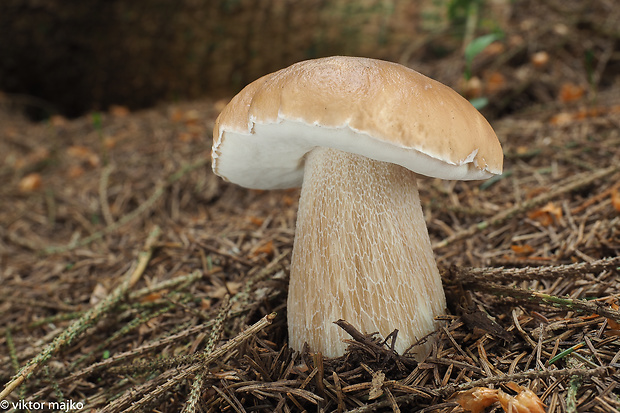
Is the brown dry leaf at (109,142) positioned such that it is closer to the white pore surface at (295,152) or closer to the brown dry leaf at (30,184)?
the brown dry leaf at (30,184)

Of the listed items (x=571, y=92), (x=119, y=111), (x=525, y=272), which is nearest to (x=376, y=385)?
(x=525, y=272)

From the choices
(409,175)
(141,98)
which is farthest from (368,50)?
(409,175)

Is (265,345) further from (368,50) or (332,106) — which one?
(368,50)

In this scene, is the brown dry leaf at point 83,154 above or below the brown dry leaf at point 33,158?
above

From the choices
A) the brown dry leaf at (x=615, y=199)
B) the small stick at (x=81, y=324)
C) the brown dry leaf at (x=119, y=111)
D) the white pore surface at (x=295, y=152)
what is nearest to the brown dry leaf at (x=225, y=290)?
the small stick at (x=81, y=324)

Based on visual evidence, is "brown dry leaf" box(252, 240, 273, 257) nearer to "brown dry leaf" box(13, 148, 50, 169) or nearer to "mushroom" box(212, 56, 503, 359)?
"mushroom" box(212, 56, 503, 359)

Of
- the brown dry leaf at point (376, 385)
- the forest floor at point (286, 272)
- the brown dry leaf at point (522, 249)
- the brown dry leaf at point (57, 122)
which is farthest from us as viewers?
the brown dry leaf at point (57, 122)

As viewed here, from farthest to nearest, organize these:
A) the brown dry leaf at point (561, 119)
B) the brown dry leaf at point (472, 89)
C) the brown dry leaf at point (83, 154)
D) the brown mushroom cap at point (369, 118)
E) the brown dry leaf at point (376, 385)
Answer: the brown dry leaf at point (83, 154) → the brown dry leaf at point (472, 89) → the brown dry leaf at point (561, 119) → the brown dry leaf at point (376, 385) → the brown mushroom cap at point (369, 118)
